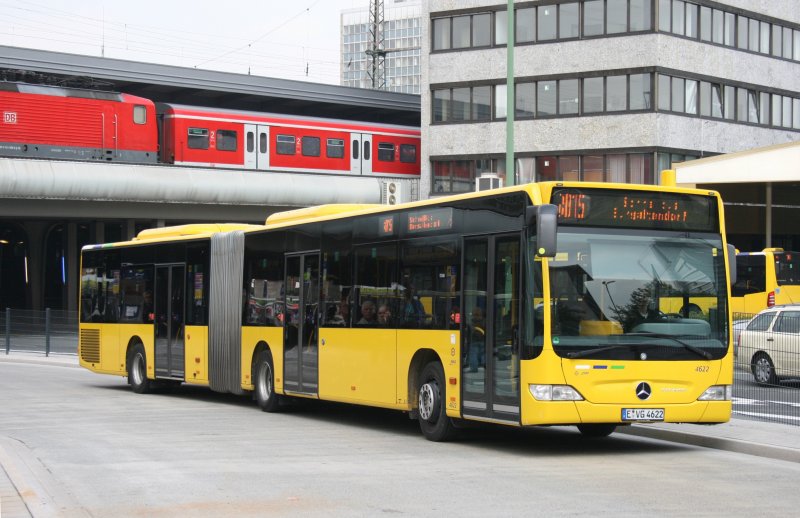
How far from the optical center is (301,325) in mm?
19156

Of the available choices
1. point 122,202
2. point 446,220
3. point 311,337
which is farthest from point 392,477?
point 122,202

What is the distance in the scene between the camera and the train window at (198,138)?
157 ft

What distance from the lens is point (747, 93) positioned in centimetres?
5572

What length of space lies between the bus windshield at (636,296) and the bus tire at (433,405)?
2291 millimetres

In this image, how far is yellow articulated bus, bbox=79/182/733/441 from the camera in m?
13.4

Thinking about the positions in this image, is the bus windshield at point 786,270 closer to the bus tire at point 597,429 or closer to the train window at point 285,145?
the train window at point 285,145

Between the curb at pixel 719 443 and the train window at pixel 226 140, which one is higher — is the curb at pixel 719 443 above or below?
below

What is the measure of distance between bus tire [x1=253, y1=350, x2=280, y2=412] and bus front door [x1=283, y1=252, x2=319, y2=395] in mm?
645

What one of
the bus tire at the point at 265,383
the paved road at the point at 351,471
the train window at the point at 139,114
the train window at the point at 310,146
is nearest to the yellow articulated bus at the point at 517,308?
the bus tire at the point at 265,383

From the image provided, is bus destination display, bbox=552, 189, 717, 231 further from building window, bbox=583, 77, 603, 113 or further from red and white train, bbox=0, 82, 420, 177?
building window, bbox=583, 77, 603, 113

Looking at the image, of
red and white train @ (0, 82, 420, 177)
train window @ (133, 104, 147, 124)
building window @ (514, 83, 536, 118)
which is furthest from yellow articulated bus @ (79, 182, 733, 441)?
building window @ (514, 83, 536, 118)

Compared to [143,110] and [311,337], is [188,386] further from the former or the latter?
[143,110]

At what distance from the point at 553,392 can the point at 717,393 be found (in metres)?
2.07

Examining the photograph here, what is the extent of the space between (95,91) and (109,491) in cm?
3709
